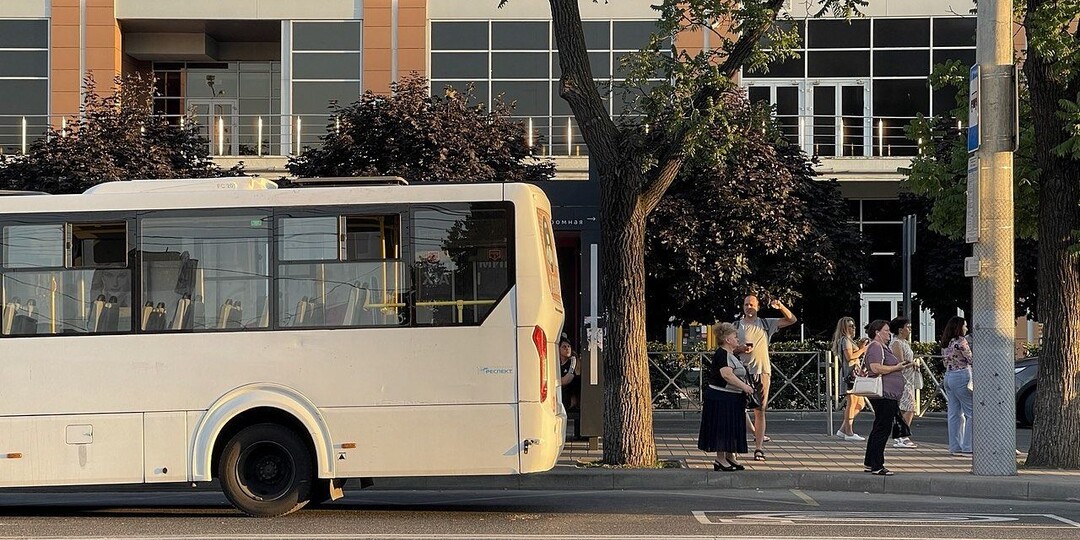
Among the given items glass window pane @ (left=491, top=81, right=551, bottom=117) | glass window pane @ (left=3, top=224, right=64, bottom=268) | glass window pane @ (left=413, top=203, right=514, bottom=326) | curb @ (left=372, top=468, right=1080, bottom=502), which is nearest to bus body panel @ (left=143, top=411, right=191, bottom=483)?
glass window pane @ (left=3, top=224, right=64, bottom=268)

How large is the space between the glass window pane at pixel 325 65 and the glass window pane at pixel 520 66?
3.27 meters

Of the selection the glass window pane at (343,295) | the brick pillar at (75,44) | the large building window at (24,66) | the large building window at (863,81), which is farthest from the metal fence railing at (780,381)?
the large building window at (24,66)

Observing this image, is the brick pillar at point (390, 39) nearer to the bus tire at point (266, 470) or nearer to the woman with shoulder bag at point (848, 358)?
the woman with shoulder bag at point (848, 358)

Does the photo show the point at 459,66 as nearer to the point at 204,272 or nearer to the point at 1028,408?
the point at 1028,408

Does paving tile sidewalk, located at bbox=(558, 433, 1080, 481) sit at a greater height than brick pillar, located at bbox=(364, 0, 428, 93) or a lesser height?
lesser

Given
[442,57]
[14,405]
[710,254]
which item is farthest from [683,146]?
[442,57]

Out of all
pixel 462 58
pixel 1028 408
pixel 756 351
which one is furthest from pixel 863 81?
pixel 756 351

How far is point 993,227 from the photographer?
13281 mm

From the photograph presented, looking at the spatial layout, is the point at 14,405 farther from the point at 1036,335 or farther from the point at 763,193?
the point at 1036,335

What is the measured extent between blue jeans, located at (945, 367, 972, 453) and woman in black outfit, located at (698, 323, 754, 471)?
3.96 metres

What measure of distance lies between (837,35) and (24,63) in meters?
19.4

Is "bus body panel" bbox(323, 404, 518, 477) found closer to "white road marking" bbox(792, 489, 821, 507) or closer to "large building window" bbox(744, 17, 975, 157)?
"white road marking" bbox(792, 489, 821, 507)

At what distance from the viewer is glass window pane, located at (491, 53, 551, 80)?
32.5 m

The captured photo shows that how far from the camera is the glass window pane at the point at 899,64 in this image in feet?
108
